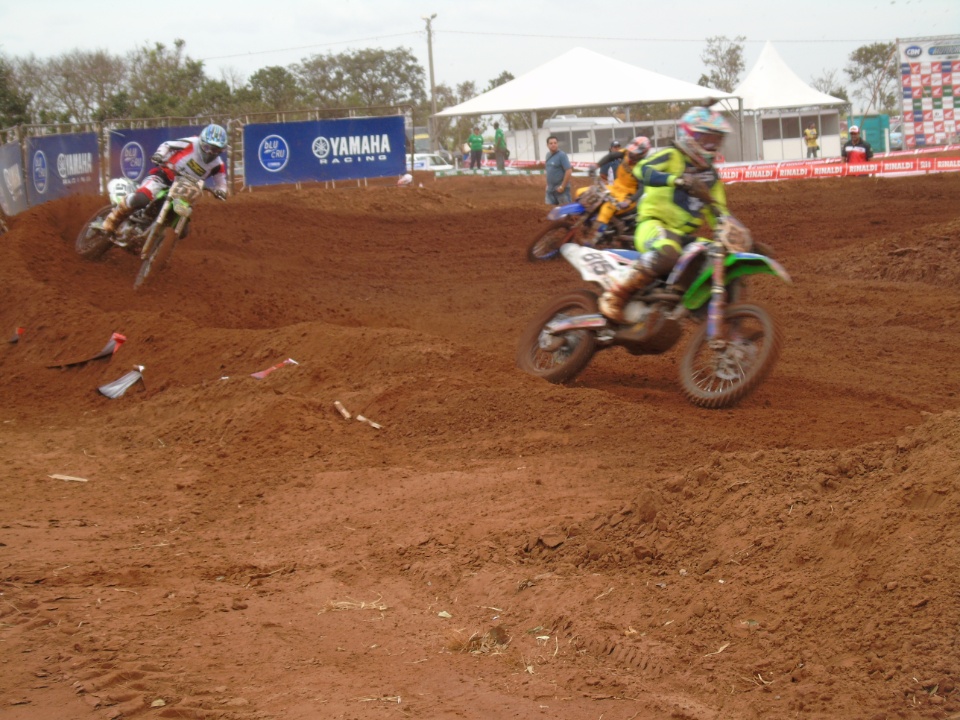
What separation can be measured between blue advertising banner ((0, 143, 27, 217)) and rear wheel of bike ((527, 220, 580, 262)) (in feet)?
37.5

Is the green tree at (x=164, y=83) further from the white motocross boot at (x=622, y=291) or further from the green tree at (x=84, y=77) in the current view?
the white motocross boot at (x=622, y=291)

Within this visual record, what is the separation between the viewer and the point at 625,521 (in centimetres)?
475

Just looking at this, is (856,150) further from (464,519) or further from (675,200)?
(464,519)

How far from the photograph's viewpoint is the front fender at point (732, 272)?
21.9 feet

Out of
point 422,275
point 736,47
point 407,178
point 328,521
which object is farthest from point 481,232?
point 736,47

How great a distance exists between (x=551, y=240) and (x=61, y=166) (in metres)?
11.6

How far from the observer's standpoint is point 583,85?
3481cm

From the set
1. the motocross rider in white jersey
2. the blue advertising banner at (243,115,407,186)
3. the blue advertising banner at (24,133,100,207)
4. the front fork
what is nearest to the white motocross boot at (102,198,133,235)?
the motocross rider in white jersey

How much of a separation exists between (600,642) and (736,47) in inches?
2761

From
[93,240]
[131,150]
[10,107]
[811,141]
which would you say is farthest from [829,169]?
[10,107]

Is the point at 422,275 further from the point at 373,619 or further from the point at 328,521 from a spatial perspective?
the point at 373,619

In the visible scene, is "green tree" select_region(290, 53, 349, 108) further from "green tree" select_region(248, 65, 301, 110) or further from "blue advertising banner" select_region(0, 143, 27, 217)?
"blue advertising banner" select_region(0, 143, 27, 217)

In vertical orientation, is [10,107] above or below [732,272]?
above

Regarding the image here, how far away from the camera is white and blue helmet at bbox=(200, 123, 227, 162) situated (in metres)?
11.4
